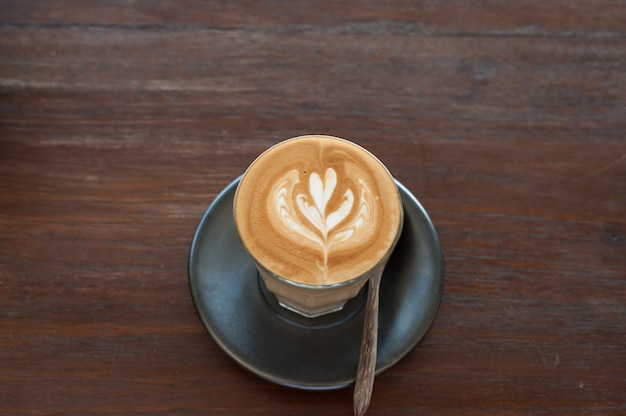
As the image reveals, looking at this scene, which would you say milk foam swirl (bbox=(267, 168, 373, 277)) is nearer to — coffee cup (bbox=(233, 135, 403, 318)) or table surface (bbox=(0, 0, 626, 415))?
coffee cup (bbox=(233, 135, 403, 318))

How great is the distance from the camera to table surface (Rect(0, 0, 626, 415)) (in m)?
0.98

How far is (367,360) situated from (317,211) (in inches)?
8.1

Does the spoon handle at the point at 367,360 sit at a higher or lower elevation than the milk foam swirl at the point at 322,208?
lower

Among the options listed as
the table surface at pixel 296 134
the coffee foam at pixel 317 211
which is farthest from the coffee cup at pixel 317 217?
the table surface at pixel 296 134

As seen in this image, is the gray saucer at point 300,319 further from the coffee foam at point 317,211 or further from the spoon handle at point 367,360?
the coffee foam at point 317,211

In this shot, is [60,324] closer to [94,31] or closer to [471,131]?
[94,31]

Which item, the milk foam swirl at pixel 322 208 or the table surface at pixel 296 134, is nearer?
the milk foam swirl at pixel 322 208

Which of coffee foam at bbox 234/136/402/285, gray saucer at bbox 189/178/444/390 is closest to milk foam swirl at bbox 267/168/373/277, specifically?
coffee foam at bbox 234/136/402/285

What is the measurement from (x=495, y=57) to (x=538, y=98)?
10 cm

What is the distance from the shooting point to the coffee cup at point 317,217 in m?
0.85

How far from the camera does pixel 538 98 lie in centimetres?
117

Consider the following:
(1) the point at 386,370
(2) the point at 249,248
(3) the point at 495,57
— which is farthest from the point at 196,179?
(3) the point at 495,57

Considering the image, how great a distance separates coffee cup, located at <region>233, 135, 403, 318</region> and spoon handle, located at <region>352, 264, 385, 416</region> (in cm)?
4

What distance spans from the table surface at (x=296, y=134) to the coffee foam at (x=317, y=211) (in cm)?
20
